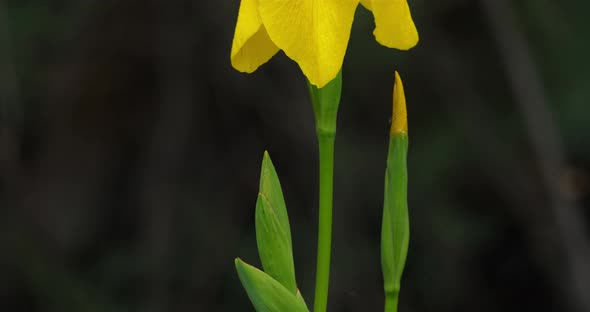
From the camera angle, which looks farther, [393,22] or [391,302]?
[391,302]

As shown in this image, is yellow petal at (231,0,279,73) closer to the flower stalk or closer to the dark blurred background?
the flower stalk

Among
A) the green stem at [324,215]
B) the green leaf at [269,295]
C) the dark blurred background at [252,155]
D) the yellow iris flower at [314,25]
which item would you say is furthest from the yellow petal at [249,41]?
the dark blurred background at [252,155]

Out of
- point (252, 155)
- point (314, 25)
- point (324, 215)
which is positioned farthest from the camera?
point (252, 155)

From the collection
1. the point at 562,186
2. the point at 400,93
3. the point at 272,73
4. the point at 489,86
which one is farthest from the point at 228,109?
the point at 400,93

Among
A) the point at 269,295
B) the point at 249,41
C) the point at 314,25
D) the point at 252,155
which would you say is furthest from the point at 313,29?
the point at 252,155

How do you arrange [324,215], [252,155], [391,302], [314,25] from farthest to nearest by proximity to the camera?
[252,155] < [391,302] < [324,215] < [314,25]

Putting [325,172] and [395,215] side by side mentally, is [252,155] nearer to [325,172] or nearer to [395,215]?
[395,215]

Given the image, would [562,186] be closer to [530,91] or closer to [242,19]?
[530,91]

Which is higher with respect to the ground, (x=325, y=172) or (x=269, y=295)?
(x=325, y=172)
